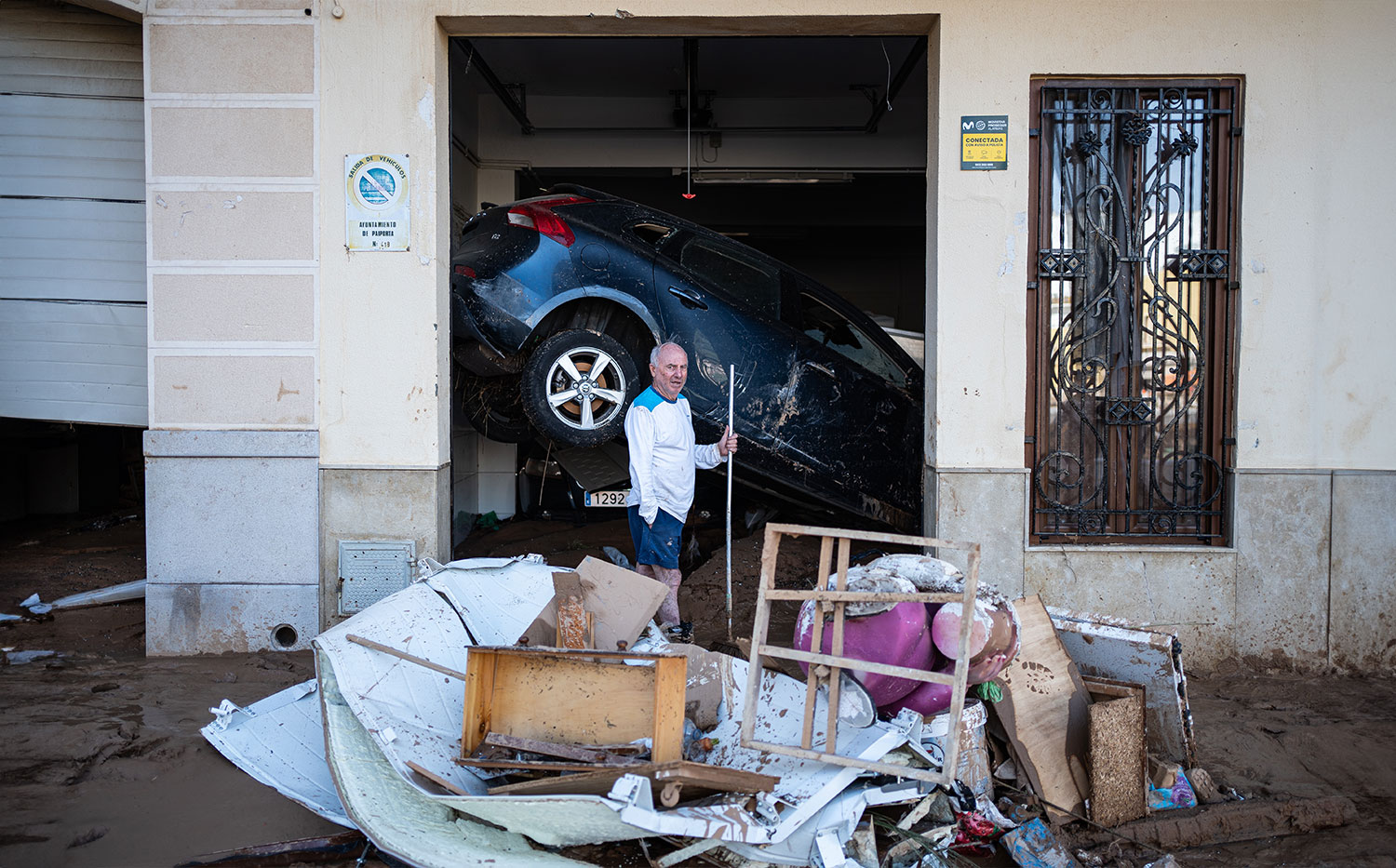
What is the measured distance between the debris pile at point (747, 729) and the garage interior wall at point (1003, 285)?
3.99ft

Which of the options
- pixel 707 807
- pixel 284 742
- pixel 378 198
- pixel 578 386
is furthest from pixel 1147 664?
pixel 378 198

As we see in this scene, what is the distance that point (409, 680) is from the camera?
A: 3740 mm

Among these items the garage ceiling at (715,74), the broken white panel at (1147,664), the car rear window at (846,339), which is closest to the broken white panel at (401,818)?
the broken white panel at (1147,664)

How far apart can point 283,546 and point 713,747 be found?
115 inches

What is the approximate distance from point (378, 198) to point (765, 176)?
16.8ft

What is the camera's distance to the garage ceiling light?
30.7 feet

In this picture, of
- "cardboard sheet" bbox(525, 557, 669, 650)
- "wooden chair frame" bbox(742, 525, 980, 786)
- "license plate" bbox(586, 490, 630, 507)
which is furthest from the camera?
"license plate" bbox(586, 490, 630, 507)

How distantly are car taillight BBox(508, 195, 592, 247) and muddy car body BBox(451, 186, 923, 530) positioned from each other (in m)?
0.01

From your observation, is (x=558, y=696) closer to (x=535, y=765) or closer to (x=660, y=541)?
(x=535, y=765)

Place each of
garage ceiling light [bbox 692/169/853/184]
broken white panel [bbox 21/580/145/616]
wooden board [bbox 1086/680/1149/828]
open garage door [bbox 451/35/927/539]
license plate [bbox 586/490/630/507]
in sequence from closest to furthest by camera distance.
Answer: wooden board [bbox 1086/680/1149/828]
broken white panel [bbox 21/580/145/616]
license plate [bbox 586/490/630/507]
open garage door [bbox 451/35/927/539]
garage ceiling light [bbox 692/169/853/184]

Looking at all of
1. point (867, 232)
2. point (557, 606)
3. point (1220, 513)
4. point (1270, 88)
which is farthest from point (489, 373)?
point (867, 232)

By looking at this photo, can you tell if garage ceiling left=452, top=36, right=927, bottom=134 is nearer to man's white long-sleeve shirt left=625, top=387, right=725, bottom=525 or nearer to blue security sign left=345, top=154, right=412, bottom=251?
blue security sign left=345, top=154, right=412, bottom=251

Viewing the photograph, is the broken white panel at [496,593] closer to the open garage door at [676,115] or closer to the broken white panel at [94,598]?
the open garage door at [676,115]

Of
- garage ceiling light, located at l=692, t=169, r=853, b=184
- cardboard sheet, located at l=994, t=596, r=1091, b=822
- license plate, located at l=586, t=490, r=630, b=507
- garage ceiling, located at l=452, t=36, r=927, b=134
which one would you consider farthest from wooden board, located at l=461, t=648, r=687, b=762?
garage ceiling light, located at l=692, t=169, r=853, b=184
